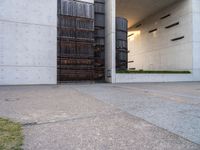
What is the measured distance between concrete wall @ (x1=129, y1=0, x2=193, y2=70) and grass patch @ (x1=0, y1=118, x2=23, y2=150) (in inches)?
791

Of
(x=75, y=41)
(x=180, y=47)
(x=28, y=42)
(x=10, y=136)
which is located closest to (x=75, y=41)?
(x=75, y=41)

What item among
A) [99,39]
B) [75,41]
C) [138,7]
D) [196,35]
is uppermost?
[138,7]

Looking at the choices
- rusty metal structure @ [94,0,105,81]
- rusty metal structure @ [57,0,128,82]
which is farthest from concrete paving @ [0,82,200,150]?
rusty metal structure @ [94,0,105,81]

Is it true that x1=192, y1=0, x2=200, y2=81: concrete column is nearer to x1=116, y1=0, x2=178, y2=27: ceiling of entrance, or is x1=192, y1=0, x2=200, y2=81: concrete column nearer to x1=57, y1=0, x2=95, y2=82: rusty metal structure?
x1=116, y1=0, x2=178, y2=27: ceiling of entrance

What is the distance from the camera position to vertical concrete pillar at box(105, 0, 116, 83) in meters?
17.7

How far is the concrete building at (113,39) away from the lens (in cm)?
1491

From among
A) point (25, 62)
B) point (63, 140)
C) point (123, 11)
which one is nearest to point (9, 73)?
point (25, 62)

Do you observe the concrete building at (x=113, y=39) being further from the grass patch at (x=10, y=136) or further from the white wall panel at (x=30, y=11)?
the grass patch at (x=10, y=136)

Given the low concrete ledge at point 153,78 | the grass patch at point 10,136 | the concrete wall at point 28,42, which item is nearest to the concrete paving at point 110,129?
the grass patch at point 10,136

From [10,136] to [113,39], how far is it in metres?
15.6

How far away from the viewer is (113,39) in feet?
58.7

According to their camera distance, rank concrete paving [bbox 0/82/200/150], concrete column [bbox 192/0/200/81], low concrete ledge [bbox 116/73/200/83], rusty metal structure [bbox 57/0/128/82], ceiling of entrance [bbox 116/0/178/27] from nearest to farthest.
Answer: concrete paving [bbox 0/82/200/150]
rusty metal structure [bbox 57/0/128/82]
low concrete ledge [bbox 116/73/200/83]
concrete column [bbox 192/0/200/81]
ceiling of entrance [bbox 116/0/178/27]

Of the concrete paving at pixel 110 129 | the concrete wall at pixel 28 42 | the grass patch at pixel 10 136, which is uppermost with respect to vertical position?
the concrete wall at pixel 28 42

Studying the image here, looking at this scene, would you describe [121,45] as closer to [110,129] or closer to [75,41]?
[75,41]
